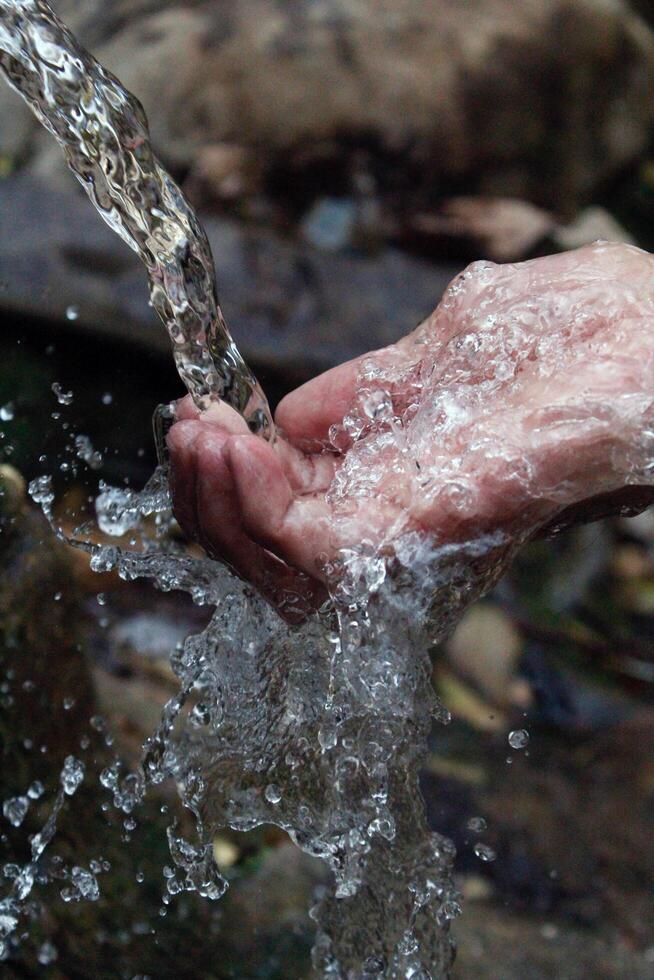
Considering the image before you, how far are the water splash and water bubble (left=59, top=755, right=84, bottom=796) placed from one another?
88 cm

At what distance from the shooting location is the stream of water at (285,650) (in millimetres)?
1619

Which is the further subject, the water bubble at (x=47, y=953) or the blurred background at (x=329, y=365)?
the blurred background at (x=329, y=365)

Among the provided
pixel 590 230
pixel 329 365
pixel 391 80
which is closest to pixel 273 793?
pixel 329 365

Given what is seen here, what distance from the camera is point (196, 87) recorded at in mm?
4840

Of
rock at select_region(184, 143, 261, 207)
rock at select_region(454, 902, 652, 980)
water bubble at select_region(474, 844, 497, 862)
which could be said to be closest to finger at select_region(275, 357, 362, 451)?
water bubble at select_region(474, 844, 497, 862)

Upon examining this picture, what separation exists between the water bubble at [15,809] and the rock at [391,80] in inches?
132

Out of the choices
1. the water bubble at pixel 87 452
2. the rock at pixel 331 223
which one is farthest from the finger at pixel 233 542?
the rock at pixel 331 223

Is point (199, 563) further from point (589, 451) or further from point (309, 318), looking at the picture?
point (309, 318)

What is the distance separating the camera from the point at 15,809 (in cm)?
205

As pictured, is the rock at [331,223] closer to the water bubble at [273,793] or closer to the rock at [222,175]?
the rock at [222,175]

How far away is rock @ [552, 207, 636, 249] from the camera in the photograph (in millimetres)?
5043

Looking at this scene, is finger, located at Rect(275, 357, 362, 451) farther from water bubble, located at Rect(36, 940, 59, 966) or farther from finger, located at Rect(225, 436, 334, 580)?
water bubble, located at Rect(36, 940, 59, 966)

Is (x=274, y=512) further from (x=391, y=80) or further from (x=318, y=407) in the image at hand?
(x=391, y=80)

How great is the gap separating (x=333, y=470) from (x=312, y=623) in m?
0.25
